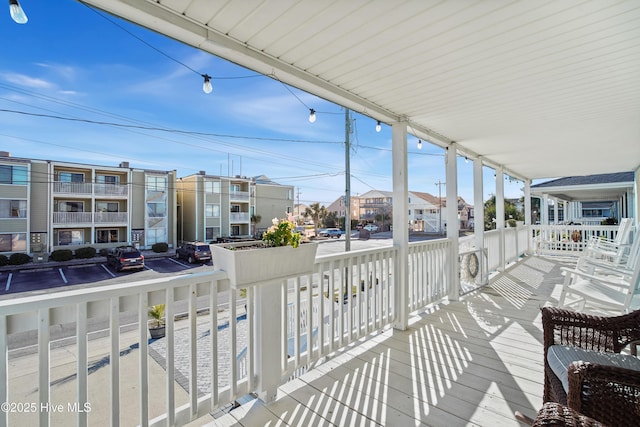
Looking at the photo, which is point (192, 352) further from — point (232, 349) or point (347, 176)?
point (347, 176)

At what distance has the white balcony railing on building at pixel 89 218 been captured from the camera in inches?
243

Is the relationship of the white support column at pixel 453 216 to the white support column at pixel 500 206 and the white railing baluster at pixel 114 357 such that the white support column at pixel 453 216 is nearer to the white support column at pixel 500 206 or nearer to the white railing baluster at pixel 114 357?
the white support column at pixel 500 206

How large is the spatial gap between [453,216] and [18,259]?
5679 mm

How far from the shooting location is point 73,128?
4363 millimetres

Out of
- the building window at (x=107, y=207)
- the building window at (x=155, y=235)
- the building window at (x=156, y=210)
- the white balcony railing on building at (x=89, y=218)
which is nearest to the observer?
the white balcony railing on building at (x=89, y=218)

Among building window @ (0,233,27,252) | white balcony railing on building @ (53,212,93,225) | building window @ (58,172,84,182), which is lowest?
building window @ (0,233,27,252)

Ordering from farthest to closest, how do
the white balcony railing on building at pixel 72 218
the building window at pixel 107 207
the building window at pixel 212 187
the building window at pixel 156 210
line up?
the building window at pixel 156 210, the building window at pixel 212 187, the building window at pixel 107 207, the white balcony railing on building at pixel 72 218

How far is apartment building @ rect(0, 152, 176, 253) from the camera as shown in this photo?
Answer: 3.74 metres

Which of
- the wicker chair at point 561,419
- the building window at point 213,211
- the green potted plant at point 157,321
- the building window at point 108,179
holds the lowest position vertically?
the green potted plant at point 157,321

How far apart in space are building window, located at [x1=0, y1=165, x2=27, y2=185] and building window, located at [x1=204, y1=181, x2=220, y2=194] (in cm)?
608

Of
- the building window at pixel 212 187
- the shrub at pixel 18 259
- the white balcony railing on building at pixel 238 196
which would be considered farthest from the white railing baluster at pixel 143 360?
the building window at pixel 212 187

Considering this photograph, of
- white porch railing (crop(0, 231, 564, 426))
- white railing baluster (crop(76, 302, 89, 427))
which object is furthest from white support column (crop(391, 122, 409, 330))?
white railing baluster (crop(76, 302, 89, 427))

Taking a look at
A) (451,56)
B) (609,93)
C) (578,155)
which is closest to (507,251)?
(578,155)

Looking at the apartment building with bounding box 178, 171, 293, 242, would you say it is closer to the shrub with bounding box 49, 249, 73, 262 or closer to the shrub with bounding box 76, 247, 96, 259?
the shrub with bounding box 76, 247, 96, 259
